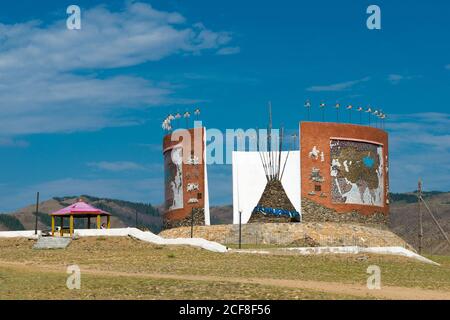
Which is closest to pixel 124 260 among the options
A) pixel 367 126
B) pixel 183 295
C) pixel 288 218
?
pixel 183 295

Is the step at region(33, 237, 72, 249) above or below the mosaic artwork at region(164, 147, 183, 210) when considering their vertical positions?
below

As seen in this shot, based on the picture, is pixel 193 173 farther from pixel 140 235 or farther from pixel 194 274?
pixel 194 274

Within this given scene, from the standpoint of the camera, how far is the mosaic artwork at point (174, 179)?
78938mm

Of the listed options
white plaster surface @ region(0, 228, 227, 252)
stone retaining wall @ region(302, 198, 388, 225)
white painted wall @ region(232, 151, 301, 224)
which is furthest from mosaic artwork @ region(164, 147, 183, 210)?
white plaster surface @ region(0, 228, 227, 252)

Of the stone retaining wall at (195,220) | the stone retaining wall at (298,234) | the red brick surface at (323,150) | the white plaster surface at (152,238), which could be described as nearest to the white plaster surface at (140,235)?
the white plaster surface at (152,238)

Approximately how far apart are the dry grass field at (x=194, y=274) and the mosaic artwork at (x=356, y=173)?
14.2 metres

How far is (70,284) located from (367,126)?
49.1 metres

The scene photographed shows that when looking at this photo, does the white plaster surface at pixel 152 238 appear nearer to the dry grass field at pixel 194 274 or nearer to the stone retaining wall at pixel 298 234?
the dry grass field at pixel 194 274

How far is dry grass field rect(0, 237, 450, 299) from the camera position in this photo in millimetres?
31297

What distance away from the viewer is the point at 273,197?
247 ft

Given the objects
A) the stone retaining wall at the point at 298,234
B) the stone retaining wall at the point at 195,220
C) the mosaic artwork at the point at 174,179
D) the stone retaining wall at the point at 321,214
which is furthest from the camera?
the mosaic artwork at the point at 174,179

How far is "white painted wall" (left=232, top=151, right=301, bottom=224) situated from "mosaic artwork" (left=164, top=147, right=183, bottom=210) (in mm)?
5539

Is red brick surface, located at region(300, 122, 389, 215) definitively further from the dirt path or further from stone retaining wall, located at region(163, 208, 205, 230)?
the dirt path
